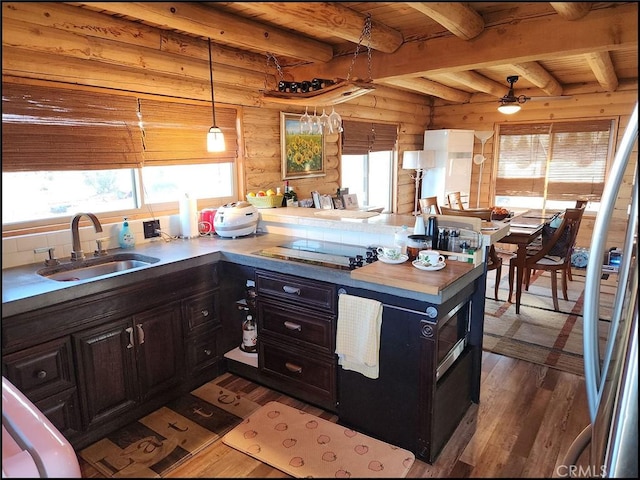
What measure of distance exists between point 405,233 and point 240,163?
1.69 meters

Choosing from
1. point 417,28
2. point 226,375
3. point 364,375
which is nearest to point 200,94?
point 417,28

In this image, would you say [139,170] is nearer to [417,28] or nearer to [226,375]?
[226,375]

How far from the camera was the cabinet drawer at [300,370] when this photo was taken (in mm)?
2477

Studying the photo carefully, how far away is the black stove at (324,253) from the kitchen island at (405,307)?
0.30 ft

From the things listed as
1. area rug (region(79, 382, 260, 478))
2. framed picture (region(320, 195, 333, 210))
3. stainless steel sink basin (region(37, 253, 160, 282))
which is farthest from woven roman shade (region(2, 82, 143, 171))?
framed picture (region(320, 195, 333, 210))

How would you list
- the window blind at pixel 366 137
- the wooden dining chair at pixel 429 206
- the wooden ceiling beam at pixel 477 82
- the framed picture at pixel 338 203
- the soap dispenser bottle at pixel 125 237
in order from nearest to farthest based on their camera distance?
the soap dispenser bottle at pixel 125 237 → the wooden ceiling beam at pixel 477 82 → the framed picture at pixel 338 203 → the window blind at pixel 366 137 → the wooden dining chair at pixel 429 206

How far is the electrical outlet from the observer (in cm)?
302

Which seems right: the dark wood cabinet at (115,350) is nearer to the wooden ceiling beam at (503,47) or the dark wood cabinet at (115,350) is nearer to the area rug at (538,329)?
the wooden ceiling beam at (503,47)

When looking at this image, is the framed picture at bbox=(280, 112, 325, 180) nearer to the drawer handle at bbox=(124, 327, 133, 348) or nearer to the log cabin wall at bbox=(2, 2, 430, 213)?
the log cabin wall at bbox=(2, 2, 430, 213)

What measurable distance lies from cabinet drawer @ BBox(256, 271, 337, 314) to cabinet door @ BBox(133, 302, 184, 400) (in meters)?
0.53

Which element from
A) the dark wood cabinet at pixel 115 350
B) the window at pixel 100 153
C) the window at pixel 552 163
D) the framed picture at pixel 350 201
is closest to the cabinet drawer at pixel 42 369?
the dark wood cabinet at pixel 115 350

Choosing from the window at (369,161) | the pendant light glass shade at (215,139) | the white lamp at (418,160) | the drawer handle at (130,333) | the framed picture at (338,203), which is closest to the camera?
the drawer handle at (130,333)

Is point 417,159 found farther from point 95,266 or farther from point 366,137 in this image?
point 95,266

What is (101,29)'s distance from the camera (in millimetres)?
2512
